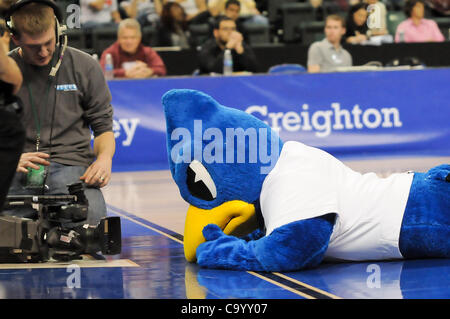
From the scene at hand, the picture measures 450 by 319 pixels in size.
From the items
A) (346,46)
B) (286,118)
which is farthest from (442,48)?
(286,118)

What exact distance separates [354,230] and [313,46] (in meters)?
7.40

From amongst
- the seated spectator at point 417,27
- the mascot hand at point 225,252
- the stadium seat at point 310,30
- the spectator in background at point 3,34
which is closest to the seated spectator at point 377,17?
the seated spectator at point 417,27

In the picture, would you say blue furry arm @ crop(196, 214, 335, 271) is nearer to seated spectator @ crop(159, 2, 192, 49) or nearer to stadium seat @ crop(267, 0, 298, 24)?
seated spectator @ crop(159, 2, 192, 49)

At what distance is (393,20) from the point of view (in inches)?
536

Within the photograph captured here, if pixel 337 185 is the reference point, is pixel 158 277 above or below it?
below

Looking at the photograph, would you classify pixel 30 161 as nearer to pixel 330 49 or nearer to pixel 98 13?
pixel 330 49

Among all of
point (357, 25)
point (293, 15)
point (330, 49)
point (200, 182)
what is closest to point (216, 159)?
point (200, 182)

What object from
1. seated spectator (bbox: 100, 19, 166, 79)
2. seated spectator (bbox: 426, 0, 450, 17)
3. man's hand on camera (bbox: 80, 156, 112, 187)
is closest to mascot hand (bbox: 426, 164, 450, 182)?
man's hand on camera (bbox: 80, 156, 112, 187)

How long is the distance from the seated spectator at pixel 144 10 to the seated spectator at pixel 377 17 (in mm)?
2900

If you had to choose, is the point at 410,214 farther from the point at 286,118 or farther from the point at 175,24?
the point at 175,24

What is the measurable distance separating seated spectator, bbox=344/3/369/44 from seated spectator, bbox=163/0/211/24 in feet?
6.55

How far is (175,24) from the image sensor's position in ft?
42.1

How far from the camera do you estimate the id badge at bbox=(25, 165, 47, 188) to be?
5051 mm

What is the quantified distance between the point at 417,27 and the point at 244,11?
8.36 ft
